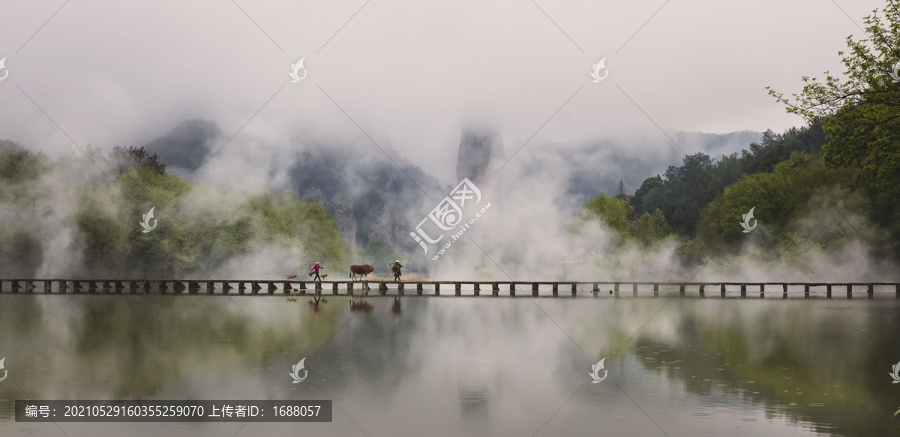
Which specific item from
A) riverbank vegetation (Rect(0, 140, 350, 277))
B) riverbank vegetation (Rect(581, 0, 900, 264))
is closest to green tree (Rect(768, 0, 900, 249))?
riverbank vegetation (Rect(581, 0, 900, 264))

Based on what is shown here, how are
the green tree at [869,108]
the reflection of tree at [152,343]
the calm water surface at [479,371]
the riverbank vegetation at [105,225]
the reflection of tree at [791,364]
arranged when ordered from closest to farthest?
the calm water surface at [479,371] < the reflection of tree at [791,364] < the reflection of tree at [152,343] < the green tree at [869,108] < the riverbank vegetation at [105,225]

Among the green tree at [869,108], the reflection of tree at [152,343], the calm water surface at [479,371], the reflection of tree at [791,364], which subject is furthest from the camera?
the green tree at [869,108]

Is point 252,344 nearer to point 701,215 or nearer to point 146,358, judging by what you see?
point 146,358

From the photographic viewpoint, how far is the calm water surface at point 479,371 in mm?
14453

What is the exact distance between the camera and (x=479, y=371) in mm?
20500

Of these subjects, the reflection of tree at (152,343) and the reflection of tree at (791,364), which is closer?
the reflection of tree at (791,364)

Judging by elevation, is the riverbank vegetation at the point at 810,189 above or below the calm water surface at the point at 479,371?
above

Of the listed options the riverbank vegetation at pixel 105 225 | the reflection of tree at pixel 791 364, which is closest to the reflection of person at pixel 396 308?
the reflection of tree at pixel 791 364

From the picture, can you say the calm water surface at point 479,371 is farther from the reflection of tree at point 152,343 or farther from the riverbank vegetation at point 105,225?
the riverbank vegetation at point 105,225

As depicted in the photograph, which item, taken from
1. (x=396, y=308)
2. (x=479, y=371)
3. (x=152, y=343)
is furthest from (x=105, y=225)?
(x=479, y=371)

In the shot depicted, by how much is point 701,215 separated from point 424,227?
89.1 m

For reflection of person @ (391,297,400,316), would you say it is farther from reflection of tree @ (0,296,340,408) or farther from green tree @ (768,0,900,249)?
green tree @ (768,0,900,249)

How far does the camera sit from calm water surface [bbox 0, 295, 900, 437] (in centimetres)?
1445

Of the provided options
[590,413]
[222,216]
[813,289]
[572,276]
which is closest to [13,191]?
[222,216]
